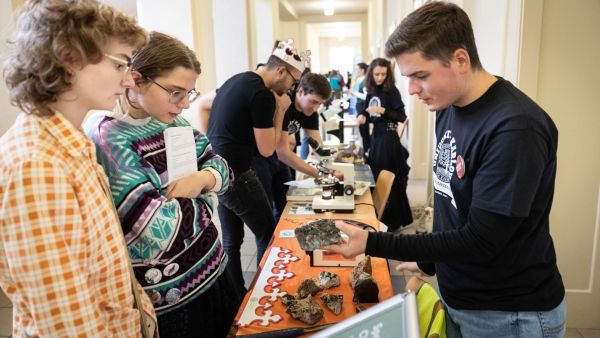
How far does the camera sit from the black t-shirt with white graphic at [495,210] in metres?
0.92

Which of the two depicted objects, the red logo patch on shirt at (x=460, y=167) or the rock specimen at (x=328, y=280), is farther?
the rock specimen at (x=328, y=280)

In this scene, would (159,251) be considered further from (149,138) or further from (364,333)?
(364,333)

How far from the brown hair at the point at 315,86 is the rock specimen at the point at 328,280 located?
1695 mm

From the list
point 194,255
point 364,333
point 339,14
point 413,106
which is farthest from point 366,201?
point 339,14

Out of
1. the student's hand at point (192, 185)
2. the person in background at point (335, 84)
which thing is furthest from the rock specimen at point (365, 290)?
the person in background at point (335, 84)

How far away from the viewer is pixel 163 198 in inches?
40.6

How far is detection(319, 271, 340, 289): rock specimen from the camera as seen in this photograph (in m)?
1.40

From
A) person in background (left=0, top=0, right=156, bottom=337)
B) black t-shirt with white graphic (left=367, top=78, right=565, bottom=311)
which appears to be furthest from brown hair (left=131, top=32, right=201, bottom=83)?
black t-shirt with white graphic (left=367, top=78, right=565, bottom=311)

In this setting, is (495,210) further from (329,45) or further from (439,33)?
(329,45)

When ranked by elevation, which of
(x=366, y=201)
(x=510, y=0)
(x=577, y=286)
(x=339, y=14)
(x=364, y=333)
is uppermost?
(x=339, y=14)

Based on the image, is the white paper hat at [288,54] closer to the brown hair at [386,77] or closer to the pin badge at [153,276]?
the pin badge at [153,276]

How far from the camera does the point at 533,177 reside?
0.92 metres

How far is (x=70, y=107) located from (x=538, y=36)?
6.72 feet

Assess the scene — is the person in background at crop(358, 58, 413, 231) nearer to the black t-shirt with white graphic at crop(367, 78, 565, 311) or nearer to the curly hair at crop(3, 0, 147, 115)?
the black t-shirt with white graphic at crop(367, 78, 565, 311)
